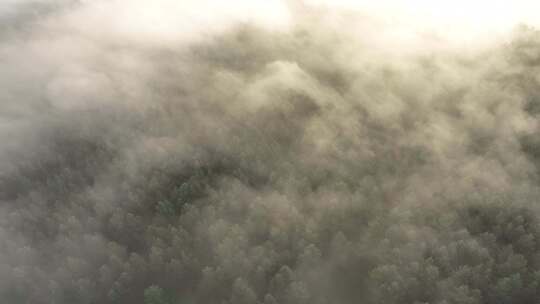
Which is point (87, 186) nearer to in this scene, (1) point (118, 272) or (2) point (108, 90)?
(1) point (118, 272)

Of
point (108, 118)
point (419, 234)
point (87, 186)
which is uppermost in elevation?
point (108, 118)

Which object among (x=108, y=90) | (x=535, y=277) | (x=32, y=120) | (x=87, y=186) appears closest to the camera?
(x=535, y=277)

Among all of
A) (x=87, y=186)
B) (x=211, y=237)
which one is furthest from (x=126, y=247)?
(x=87, y=186)

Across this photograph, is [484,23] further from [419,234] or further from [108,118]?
[108,118]

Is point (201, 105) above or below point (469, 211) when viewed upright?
above

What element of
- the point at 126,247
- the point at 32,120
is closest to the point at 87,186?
the point at 126,247

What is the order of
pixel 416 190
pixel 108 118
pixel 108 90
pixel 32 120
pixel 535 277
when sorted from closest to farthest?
pixel 535 277
pixel 416 190
pixel 108 118
pixel 32 120
pixel 108 90

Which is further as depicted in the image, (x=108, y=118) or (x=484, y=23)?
(x=484, y=23)
